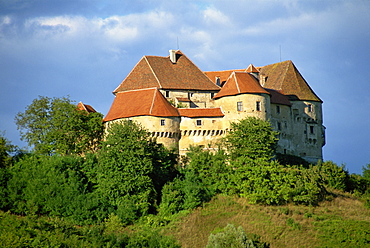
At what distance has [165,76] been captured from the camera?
80.0 meters

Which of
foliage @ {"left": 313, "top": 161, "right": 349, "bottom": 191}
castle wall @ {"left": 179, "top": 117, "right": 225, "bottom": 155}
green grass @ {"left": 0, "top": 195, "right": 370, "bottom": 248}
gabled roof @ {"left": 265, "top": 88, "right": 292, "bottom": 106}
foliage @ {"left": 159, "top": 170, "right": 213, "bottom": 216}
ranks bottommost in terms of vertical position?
green grass @ {"left": 0, "top": 195, "right": 370, "bottom": 248}

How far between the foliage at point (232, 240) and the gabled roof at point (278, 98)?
22.4m

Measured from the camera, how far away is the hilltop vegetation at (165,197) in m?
60.9

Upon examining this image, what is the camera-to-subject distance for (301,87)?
279 ft

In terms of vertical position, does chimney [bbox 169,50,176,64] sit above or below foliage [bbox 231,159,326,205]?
above

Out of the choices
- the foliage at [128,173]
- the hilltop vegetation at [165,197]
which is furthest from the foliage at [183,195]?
the foliage at [128,173]

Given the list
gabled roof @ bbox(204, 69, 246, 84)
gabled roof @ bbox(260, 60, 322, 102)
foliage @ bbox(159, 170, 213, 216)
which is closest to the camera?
foliage @ bbox(159, 170, 213, 216)

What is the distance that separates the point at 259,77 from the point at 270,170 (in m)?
21.6

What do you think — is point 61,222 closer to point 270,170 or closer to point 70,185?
point 70,185

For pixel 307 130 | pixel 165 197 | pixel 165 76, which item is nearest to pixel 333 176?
pixel 307 130

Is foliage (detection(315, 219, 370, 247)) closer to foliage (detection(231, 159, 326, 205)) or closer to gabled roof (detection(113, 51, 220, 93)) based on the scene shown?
foliage (detection(231, 159, 326, 205))

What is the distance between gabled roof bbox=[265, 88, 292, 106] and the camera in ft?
260

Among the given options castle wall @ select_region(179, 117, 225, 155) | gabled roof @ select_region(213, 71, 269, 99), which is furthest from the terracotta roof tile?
castle wall @ select_region(179, 117, 225, 155)

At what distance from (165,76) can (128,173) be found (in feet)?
58.7
